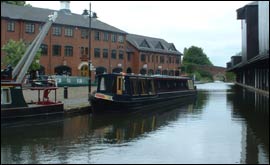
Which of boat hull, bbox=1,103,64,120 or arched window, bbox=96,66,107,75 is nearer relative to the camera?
boat hull, bbox=1,103,64,120

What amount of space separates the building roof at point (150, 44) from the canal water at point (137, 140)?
185ft

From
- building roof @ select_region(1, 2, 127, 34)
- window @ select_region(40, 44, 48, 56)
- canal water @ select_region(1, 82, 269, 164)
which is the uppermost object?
building roof @ select_region(1, 2, 127, 34)

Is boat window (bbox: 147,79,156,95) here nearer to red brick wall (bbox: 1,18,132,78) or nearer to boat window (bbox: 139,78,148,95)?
boat window (bbox: 139,78,148,95)

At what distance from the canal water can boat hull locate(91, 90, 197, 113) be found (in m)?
1.36

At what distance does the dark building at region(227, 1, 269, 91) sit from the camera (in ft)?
164

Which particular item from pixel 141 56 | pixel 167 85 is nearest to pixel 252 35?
pixel 141 56

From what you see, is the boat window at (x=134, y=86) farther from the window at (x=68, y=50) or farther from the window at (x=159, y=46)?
the window at (x=159, y=46)

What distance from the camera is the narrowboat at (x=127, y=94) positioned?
26219 millimetres

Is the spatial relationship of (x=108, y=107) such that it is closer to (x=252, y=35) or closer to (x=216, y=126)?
(x=216, y=126)

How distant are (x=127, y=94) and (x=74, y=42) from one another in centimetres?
3813

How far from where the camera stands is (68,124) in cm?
2094

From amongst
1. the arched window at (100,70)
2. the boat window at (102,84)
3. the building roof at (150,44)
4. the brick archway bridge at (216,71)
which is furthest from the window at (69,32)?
the brick archway bridge at (216,71)

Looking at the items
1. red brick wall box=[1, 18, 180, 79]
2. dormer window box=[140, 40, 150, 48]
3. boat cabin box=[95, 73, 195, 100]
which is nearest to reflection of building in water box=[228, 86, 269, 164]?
boat cabin box=[95, 73, 195, 100]

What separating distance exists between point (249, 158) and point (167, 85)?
84.8 feet
